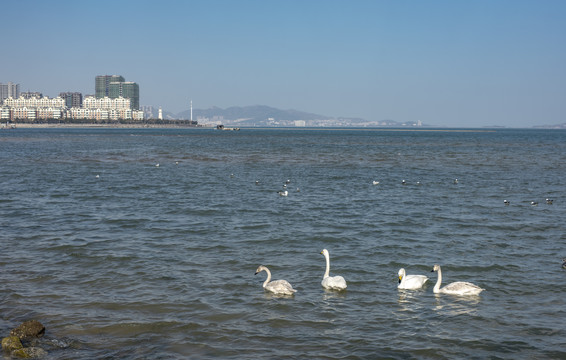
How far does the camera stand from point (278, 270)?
642 inches

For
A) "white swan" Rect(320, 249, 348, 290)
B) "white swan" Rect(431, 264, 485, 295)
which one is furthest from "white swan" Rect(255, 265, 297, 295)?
"white swan" Rect(431, 264, 485, 295)

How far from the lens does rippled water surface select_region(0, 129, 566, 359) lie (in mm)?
11312

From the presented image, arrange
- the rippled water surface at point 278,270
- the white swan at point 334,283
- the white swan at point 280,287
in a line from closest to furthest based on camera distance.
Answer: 1. the rippled water surface at point 278,270
2. the white swan at point 280,287
3. the white swan at point 334,283

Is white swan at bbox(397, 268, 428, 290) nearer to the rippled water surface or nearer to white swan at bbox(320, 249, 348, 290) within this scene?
the rippled water surface

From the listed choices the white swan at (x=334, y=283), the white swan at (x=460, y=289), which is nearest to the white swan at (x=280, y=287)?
the white swan at (x=334, y=283)

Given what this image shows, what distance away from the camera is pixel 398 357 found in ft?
34.8

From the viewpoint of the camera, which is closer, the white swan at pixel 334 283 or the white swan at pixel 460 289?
the white swan at pixel 460 289

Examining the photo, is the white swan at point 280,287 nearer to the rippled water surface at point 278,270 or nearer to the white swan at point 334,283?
the rippled water surface at point 278,270

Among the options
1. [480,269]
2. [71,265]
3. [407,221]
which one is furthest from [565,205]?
[71,265]

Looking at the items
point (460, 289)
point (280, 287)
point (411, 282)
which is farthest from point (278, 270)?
point (460, 289)

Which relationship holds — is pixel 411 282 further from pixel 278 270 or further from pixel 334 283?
pixel 278 270

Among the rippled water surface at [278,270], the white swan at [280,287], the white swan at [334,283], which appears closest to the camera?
the rippled water surface at [278,270]

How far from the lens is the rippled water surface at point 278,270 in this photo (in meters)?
11.3

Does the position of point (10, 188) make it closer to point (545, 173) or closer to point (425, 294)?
point (425, 294)
